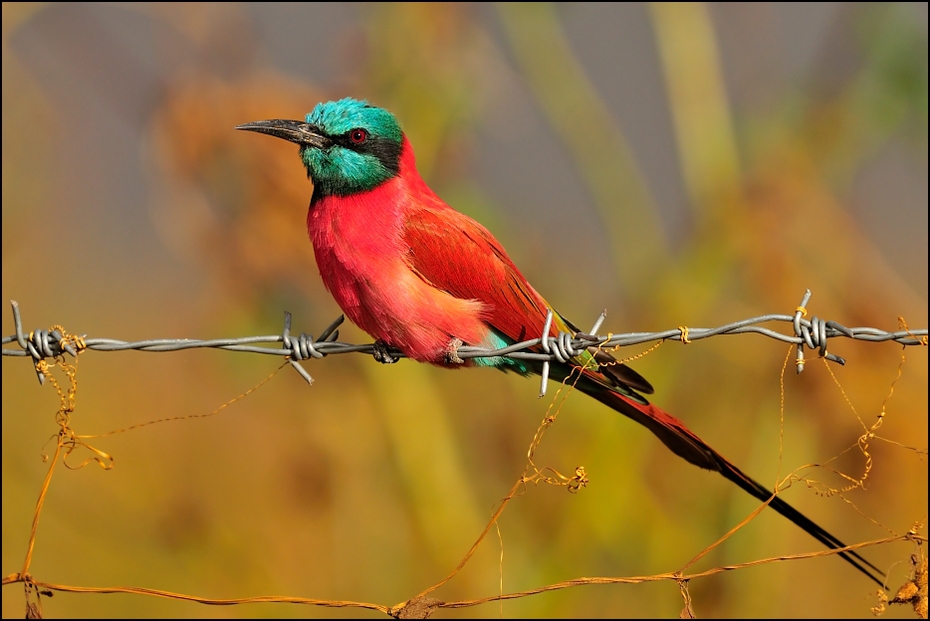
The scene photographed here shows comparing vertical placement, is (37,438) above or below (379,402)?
above

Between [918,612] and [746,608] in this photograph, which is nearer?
[918,612]

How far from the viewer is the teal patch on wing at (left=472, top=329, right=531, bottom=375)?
3.13 m

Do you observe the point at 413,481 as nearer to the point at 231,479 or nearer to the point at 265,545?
the point at 265,545

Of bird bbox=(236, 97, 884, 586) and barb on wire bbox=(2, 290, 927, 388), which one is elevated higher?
bird bbox=(236, 97, 884, 586)

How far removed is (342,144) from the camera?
3.39 m

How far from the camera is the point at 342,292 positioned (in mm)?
3156

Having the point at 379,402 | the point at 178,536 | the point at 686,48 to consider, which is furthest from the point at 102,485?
the point at 686,48

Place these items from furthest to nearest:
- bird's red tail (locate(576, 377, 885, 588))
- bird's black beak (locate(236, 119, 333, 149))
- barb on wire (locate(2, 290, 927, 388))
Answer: bird's black beak (locate(236, 119, 333, 149))
bird's red tail (locate(576, 377, 885, 588))
barb on wire (locate(2, 290, 927, 388))

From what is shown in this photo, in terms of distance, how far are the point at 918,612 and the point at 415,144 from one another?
3.07 meters

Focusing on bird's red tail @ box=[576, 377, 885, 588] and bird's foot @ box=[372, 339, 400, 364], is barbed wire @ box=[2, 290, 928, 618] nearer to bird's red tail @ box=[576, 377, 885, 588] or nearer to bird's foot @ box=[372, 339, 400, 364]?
bird's foot @ box=[372, 339, 400, 364]

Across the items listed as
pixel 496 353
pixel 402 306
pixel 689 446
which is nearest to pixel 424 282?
pixel 402 306

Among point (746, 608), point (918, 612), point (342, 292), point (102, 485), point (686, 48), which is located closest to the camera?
point (918, 612)

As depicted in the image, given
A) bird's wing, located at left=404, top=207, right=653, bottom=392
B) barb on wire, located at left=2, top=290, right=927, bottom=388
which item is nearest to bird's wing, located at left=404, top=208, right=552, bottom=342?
bird's wing, located at left=404, top=207, right=653, bottom=392

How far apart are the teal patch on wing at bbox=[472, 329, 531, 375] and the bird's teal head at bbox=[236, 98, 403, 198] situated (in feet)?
2.25
